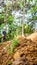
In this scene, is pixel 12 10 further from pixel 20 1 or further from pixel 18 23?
pixel 20 1

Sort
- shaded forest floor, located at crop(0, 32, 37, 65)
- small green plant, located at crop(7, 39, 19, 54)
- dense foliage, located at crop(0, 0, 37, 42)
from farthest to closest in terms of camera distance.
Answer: dense foliage, located at crop(0, 0, 37, 42), small green plant, located at crop(7, 39, 19, 54), shaded forest floor, located at crop(0, 32, 37, 65)

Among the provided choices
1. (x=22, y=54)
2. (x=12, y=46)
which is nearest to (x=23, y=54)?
(x=22, y=54)

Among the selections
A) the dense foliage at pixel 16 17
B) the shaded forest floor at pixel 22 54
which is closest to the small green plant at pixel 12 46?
the shaded forest floor at pixel 22 54

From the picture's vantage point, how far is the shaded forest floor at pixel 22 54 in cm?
501

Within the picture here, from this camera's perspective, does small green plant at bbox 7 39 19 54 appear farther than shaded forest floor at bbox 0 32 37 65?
Yes

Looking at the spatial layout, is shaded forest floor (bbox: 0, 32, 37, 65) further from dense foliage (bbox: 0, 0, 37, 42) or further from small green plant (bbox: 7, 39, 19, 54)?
dense foliage (bbox: 0, 0, 37, 42)

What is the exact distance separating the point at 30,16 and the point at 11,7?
2.89ft

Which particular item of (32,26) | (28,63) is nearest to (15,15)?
(32,26)

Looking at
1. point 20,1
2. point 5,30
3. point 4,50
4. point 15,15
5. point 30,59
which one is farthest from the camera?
point 15,15

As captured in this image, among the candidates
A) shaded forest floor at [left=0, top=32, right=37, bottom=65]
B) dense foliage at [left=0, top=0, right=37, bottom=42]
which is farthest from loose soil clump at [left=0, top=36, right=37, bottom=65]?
dense foliage at [left=0, top=0, right=37, bottom=42]

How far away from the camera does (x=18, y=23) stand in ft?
28.4

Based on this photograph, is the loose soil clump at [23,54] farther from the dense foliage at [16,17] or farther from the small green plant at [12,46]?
the dense foliage at [16,17]

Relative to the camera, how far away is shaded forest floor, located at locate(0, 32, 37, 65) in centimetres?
501

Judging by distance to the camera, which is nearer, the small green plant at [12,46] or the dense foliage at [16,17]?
the small green plant at [12,46]
